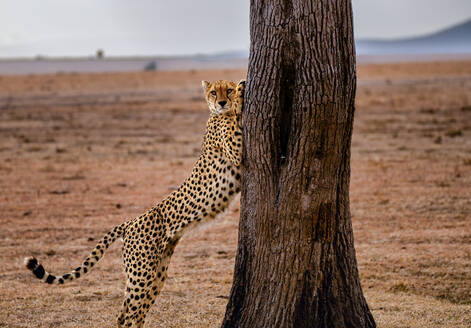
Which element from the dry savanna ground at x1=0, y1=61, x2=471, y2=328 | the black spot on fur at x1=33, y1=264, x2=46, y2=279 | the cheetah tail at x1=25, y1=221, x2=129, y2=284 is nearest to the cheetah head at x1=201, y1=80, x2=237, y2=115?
the dry savanna ground at x1=0, y1=61, x2=471, y2=328

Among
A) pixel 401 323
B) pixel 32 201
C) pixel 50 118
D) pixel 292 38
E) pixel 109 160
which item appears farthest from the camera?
pixel 50 118

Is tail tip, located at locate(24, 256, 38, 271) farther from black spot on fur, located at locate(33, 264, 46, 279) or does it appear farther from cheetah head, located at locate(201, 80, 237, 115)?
cheetah head, located at locate(201, 80, 237, 115)

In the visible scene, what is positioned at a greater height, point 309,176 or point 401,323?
point 309,176

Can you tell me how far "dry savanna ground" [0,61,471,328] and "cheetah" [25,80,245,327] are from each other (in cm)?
20

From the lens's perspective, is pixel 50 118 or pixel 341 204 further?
pixel 50 118

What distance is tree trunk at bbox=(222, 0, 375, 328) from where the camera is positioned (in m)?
4.26

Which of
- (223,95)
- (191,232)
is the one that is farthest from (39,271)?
(223,95)

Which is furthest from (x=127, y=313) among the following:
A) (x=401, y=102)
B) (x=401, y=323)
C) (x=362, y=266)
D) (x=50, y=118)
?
(x=401, y=102)

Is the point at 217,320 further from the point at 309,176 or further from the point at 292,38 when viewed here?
the point at 292,38

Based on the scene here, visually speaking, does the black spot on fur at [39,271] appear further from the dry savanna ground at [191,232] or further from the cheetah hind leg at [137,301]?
the dry savanna ground at [191,232]

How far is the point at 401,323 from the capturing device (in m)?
5.35

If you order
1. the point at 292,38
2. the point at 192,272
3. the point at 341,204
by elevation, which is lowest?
the point at 192,272

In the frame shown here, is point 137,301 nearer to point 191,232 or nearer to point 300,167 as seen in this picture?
point 191,232

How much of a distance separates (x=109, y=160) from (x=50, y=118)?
9244mm
